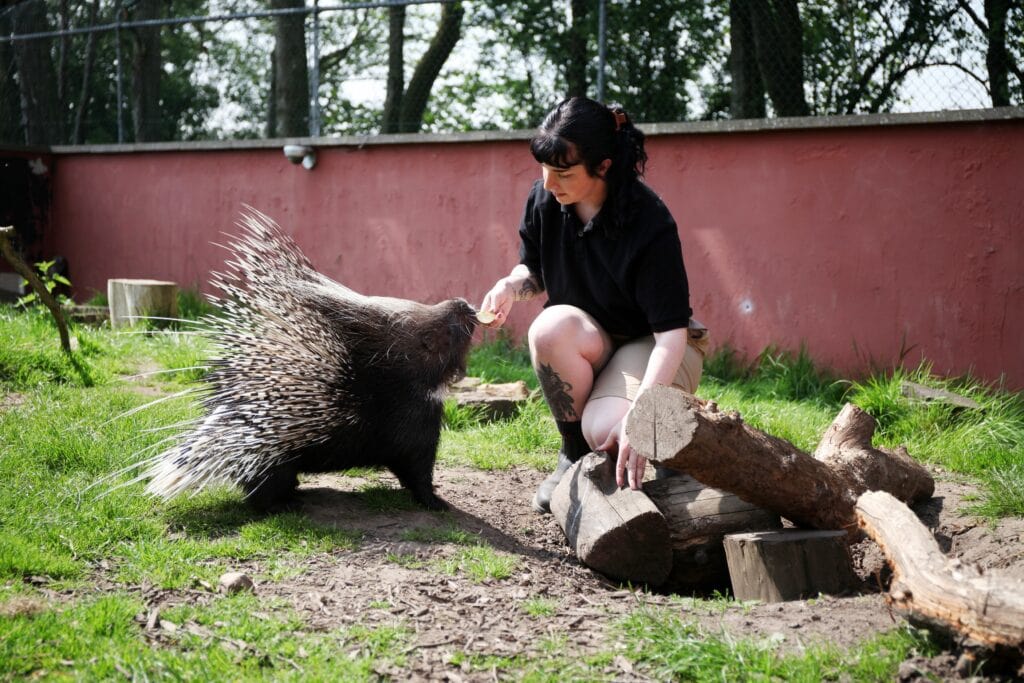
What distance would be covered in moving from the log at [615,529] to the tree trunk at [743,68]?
17.0ft

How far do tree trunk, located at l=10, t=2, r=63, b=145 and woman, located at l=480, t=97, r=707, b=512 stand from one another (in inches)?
348

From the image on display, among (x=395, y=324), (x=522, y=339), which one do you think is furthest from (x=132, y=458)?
(x=522, y=339)

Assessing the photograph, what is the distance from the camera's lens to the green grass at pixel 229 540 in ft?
7.45

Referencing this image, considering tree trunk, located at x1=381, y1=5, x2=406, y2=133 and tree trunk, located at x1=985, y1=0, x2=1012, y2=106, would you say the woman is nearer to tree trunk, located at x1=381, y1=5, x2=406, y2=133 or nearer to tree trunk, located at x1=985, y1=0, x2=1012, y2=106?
tree trunk, located at x1=985, y1=0, x2=1012, y2=106

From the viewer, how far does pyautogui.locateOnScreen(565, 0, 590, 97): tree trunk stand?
888 centimetres

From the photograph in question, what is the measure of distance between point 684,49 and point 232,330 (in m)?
5.47

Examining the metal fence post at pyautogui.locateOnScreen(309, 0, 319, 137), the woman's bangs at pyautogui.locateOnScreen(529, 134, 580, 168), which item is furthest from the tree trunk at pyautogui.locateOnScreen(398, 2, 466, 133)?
the woman's bangs at pyautogui.locateOnScreen(529, 134, 580, 168)

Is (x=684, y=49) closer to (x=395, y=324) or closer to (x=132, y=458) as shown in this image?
(x=395, y=324)

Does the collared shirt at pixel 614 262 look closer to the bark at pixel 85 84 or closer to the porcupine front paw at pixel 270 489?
the porcupine front paw at pixel 270 489

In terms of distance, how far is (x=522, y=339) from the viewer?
7.22m

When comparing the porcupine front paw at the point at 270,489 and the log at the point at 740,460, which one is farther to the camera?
the porcupine front paw at the point at 270,489

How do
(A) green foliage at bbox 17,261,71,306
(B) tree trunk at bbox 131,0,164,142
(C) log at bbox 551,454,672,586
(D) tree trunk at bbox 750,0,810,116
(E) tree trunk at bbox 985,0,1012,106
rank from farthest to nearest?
(B) tree trunk at bbox 131,0,164,142 → (D) tree trunk at bbox 750,0,810,116 → (E) tree trunk at bbox 985,0,1012,106 → (A) green foliage at bbox 17,261,71,306 → (C) log at bbox 551,454,672,586

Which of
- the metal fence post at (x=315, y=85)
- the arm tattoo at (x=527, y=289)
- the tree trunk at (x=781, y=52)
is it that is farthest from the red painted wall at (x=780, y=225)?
the arm tattoo at (x=527, y=289)

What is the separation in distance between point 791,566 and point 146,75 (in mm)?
11316
